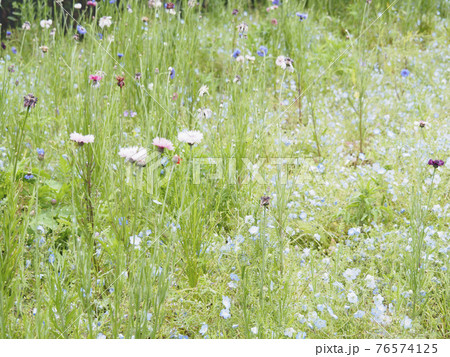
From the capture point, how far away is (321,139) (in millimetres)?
3154

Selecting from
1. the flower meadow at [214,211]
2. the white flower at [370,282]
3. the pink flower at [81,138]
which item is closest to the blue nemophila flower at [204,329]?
the flower meadow at [214,211]

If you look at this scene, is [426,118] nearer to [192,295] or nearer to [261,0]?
[192,295]

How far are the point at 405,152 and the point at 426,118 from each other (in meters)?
0.52

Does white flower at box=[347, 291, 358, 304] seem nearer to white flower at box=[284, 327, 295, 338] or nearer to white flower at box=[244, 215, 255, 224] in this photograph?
white flower at box=[284, 327, 295, 338]

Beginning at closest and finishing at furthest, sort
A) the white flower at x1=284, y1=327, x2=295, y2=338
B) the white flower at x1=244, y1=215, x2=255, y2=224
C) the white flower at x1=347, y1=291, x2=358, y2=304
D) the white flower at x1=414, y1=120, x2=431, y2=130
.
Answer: the white flower at x1=284, y1=327, x2=295, y2=338, the white flower at x1=347, y1=291, x2=358, y2=304, the white flower at x1=244, y1=215, x2=255, y2=224, the white flower at x1=414, y1=120, x2=431, y2=130

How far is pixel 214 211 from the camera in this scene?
2.21 meters

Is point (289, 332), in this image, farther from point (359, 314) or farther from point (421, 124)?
point (421, 124)

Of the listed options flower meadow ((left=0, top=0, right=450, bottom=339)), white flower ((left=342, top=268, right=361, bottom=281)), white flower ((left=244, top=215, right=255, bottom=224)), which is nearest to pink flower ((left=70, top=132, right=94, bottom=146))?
flower meadow ((left=0, top=0, right=450, bottom=339))

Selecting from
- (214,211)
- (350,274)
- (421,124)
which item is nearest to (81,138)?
(214,211)

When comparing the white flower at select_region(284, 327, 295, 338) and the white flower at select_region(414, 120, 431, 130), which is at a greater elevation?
the white flower at select_region(414, 120, 431, 130)

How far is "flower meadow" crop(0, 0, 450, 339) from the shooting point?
1719 millimetres

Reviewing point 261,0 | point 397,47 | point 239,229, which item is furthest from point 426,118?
point 261,0

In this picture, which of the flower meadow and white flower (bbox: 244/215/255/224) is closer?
the flower meadow

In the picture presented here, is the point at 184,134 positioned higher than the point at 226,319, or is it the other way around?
the point at 184,134
